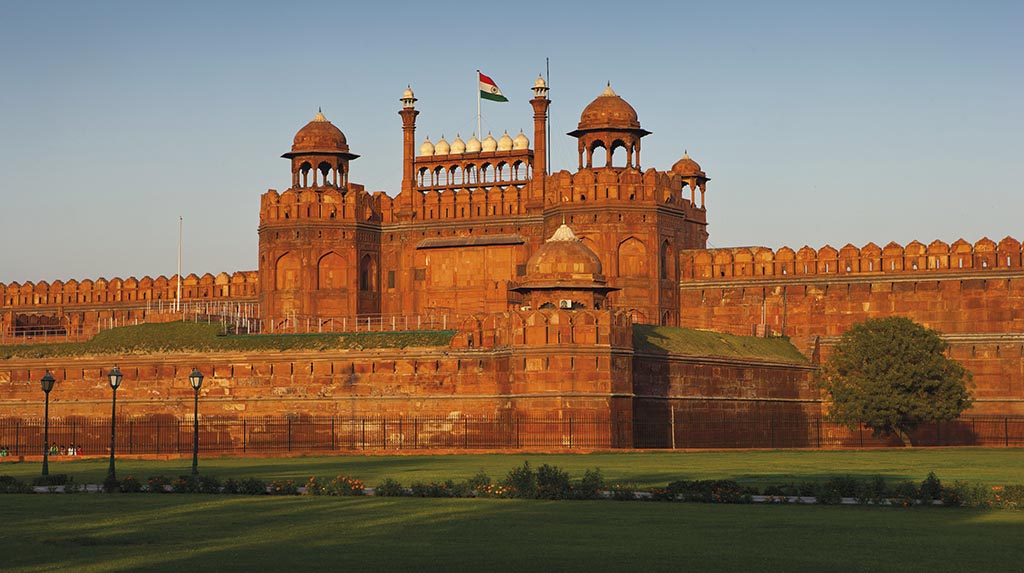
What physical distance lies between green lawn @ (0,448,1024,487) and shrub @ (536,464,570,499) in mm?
3910

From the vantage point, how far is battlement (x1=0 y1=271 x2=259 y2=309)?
81.6m

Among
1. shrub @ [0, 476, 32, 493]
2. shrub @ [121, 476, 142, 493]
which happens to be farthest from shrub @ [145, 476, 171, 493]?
shrub @ [0, 476, 32, 493]

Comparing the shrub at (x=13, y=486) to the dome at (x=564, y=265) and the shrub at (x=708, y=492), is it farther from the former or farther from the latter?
the dome at (x=564, y=265)

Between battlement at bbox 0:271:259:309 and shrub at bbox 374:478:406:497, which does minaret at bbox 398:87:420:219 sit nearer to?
battlement at bbox 0:271:259:309

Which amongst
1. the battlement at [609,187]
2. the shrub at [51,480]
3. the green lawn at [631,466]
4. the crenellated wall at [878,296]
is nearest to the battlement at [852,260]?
the crenellated wall at [878,296]

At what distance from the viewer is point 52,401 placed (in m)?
66.3

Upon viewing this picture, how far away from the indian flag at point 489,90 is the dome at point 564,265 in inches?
715

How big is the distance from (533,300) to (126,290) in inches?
1351

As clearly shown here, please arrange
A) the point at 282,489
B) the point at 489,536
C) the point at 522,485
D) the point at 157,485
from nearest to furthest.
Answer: the point at 489,536 < the point at 522,485 < the point at 282,489 < the point at 157,485

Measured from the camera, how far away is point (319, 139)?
76.1 metres

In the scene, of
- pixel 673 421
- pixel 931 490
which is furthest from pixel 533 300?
pixel 931 490

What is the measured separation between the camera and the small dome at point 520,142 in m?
77.6

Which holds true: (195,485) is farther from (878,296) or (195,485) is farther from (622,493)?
(878,296)

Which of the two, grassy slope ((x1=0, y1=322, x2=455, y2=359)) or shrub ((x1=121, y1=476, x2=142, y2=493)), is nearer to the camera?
shrub ((x1=121, y1=476, x2=142, y2=493))
